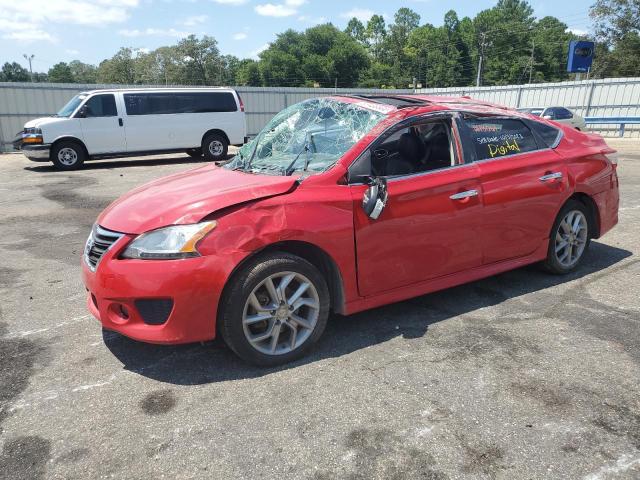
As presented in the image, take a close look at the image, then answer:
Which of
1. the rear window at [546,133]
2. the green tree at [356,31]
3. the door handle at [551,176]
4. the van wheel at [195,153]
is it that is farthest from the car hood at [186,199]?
the green tree at [356,31]

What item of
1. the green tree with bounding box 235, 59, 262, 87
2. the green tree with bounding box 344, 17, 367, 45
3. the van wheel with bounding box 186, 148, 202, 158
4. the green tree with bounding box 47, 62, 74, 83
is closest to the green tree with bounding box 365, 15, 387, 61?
the green tree with bounding box 344, 17, 367, 45

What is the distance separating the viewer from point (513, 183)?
4.01 m

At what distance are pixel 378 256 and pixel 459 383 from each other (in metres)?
0.95

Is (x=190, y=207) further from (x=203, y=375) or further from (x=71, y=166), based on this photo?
(x=71, y=166)

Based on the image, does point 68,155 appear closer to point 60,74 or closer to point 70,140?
point 70,140

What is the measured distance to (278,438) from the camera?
2.49 metres

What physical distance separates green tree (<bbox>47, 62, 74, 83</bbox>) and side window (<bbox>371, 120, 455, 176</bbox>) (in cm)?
14575

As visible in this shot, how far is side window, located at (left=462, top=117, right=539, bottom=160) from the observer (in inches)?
156

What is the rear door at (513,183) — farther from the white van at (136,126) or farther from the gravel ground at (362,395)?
the white van at (136,126)

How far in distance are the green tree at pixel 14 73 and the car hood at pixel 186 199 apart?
150161mm

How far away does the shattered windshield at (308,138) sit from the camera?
11.7 ft

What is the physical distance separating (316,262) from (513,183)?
5.97 feet

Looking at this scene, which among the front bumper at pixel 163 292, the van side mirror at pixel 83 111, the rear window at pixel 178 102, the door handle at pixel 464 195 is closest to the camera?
the front bumper at pixel 163 292

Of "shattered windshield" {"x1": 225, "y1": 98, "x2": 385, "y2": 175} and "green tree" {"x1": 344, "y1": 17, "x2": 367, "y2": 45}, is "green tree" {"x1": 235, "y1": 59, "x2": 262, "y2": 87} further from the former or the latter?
"shattered windshield" {"x1": 225, "y1": 98, "x2": 385, "y2": 175}
